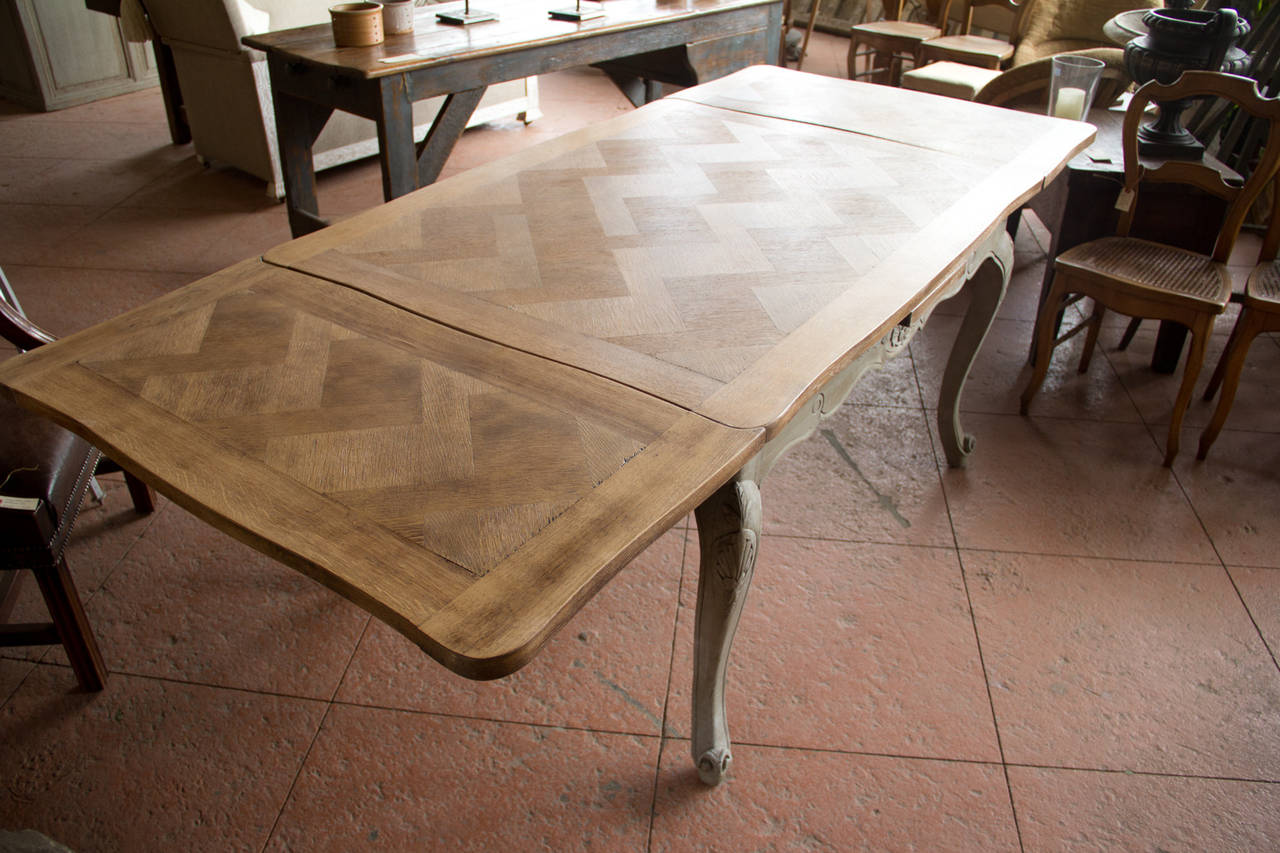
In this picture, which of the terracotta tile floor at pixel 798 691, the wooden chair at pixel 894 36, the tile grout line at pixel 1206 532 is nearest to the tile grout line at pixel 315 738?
the terracotta tile floor at pixel 798 691

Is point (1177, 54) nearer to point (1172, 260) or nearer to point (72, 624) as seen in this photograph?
point (1172, 260)

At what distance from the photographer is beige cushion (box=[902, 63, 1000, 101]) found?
3.86 metres

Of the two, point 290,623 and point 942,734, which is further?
point 290,623

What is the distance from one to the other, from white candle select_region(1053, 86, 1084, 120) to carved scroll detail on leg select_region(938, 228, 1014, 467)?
1.47 ft

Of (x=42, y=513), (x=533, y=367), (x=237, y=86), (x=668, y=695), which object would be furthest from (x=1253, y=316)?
(x=237, y=86)

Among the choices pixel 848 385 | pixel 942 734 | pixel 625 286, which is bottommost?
pixel 942 734

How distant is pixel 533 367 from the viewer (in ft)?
3.66

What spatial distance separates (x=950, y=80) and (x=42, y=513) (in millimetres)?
3816

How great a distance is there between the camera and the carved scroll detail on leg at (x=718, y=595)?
113 cm

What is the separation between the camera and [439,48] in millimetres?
2623

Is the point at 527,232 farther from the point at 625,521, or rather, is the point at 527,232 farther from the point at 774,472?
the point at 774,472

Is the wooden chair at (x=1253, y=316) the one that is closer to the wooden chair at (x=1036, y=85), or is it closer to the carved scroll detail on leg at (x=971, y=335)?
the carved scroll detail on leg at (x=971, y=335)

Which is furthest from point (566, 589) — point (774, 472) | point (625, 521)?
point (774, 472)

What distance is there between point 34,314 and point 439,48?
1.50 m
